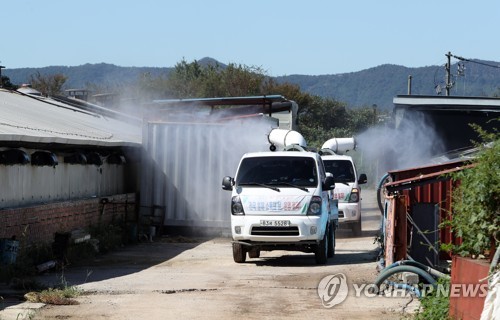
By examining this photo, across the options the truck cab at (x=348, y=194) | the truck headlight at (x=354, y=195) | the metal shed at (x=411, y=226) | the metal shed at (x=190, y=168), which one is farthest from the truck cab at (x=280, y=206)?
the truck headlight at (x=354, y=195)

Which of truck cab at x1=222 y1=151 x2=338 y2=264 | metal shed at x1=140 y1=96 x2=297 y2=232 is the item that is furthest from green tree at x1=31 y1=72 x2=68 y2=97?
truck cab at x1=222 y1=151 x2=338 y2=264

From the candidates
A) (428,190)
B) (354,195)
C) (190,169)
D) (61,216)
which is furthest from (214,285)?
(354,195)

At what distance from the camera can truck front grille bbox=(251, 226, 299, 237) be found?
19.1 metres

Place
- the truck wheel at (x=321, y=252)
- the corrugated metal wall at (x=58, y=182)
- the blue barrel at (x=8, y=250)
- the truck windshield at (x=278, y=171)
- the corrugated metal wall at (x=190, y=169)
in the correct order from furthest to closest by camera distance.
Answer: the corrugated metal wall at (x=190, y=169) → the truck windshield at (x=278, y=171) → the truck wheel at (x=321, y=252) → the corrugated metal wall at (x=58, y=182) → the blue barrel at (x=8, y=250)

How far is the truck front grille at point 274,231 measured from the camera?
1914 cm

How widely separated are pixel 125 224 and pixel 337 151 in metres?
12.6

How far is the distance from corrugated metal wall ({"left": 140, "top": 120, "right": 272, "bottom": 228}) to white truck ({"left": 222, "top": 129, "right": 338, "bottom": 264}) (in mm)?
6496

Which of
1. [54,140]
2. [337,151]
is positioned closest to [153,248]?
[54,140]

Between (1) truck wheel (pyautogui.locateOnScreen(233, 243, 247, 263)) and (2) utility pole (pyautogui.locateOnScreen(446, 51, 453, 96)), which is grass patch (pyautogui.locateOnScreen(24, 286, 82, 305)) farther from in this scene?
(2) utility pole (pyautogui.locateOnScreen(446, 51, 453, 96))

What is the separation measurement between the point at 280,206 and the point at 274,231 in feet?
1.63

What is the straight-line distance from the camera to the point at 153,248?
23609 mm

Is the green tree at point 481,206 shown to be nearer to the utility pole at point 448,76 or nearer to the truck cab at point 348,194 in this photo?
the truck cab at point 348,194

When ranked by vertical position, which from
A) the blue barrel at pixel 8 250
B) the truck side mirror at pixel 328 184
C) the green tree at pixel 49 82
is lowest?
the blue barrel at pixel 8 250

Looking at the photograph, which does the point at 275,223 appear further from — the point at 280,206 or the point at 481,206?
the point at 481,206
